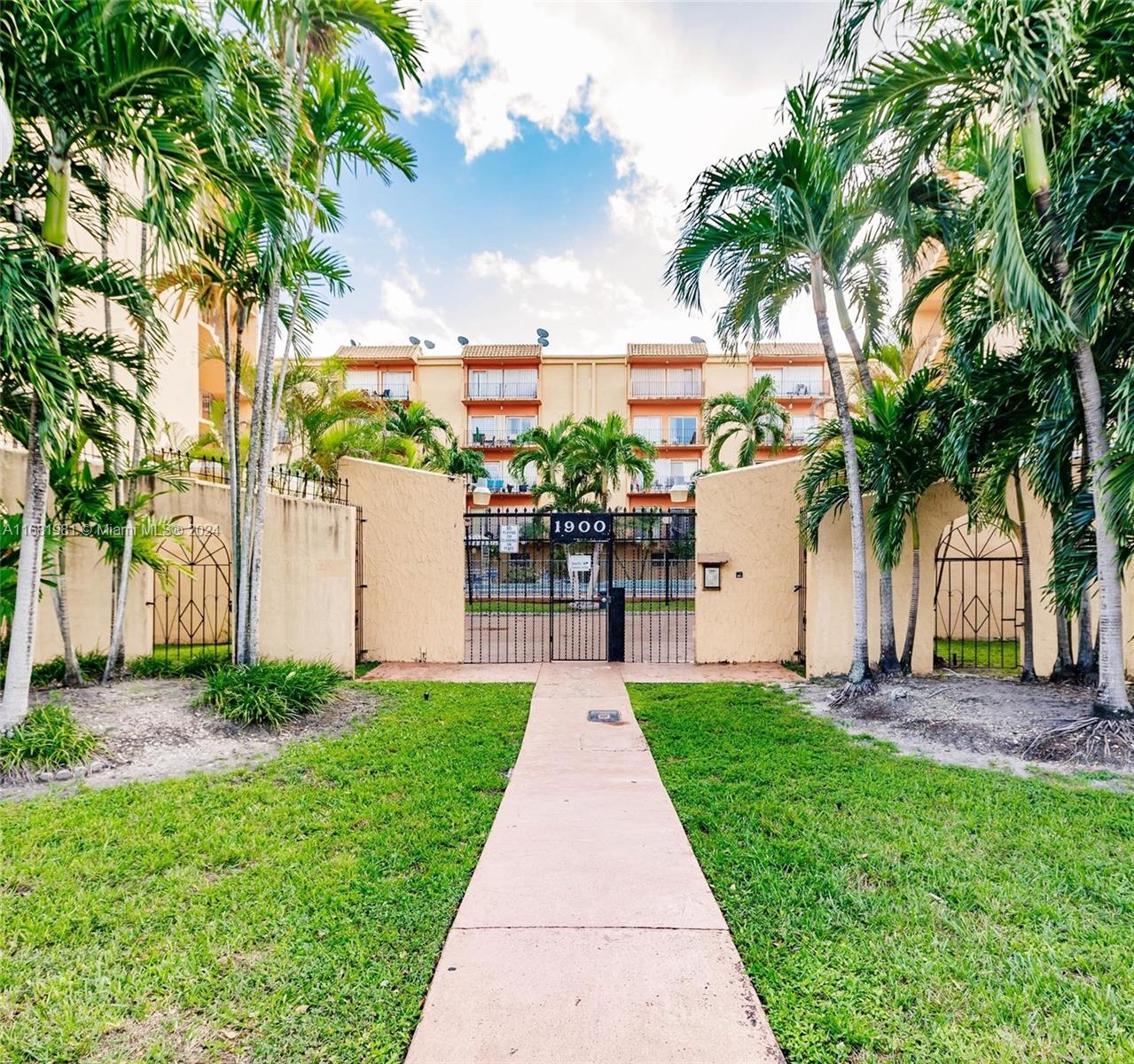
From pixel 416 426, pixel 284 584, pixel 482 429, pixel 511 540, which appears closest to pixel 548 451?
pixel 416 426

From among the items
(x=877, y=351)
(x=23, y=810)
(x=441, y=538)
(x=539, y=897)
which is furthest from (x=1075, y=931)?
(x=441, y=538)

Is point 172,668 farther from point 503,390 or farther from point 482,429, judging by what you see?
point 503,390

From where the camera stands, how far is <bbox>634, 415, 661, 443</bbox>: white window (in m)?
31.3

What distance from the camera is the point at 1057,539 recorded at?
609 centimetres

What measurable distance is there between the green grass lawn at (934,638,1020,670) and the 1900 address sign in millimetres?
5183

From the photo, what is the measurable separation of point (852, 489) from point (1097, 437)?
221 centimetres

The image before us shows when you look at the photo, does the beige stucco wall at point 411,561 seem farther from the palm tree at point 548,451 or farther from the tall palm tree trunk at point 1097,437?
the palm tree at point 548,451

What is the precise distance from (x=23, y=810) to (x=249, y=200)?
5.44 meters

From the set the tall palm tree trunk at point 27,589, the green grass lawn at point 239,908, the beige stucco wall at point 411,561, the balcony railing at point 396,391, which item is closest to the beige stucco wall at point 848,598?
the beige stucco wall at point 411,561

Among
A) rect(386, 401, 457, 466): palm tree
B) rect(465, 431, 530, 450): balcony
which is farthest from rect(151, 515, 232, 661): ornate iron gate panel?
rect(465, 431, 530, 450): balcony

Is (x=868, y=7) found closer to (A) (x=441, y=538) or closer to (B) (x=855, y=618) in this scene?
(B) (x=855, y=618)

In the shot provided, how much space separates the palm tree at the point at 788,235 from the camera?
6.20 metres

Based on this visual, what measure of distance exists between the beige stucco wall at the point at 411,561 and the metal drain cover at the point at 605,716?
3.37 m

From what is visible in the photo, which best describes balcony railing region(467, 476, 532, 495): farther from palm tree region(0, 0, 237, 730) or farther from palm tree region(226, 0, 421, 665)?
palm tree region(0, 0, 237, 730)
